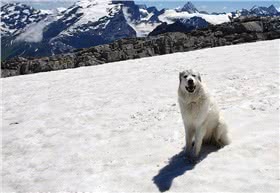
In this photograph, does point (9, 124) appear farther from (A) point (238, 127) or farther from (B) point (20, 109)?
(A) point (238, 127)

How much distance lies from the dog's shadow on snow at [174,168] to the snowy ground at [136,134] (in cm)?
3

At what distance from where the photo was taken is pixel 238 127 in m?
12.8

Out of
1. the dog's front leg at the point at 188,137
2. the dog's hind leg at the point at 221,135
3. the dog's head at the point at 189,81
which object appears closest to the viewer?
the dog's head at the point at 189,81

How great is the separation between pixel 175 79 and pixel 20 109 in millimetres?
8311

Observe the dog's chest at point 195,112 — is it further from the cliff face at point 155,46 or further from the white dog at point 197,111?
the cliff face at point 155,46

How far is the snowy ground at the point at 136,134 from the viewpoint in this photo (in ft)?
33.5

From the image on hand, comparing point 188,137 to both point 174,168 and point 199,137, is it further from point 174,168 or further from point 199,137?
point 174,168

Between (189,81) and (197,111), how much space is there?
2.96 ft

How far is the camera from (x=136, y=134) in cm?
1409

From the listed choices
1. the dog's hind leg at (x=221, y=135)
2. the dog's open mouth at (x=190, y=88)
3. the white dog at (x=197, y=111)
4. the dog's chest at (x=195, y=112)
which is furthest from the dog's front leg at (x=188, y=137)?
the dog's open mouth at (x=190, y=88)

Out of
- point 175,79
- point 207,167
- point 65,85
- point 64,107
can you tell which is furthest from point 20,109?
point 207,167

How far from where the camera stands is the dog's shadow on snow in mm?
10086

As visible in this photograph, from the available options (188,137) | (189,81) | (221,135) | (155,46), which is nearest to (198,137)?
(188,137)

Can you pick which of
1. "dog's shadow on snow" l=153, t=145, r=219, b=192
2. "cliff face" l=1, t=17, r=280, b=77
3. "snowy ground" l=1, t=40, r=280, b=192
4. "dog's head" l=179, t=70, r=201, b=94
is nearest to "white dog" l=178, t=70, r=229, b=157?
"dog's head" l=179, t=70, r=201, b=94
